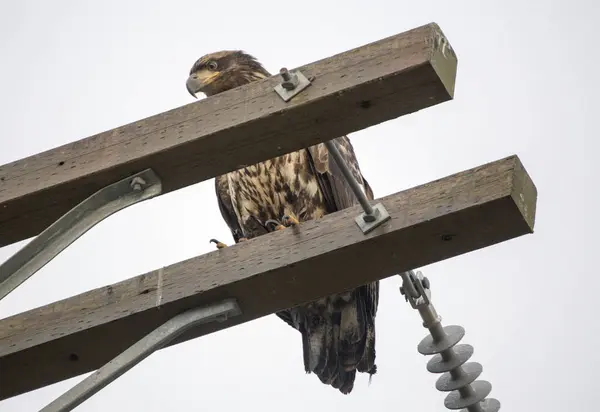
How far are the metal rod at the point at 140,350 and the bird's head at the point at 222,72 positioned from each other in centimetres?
426

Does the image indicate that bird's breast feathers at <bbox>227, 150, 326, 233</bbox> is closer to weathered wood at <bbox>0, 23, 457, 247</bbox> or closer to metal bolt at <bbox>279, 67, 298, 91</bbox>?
weathered wood at <bbox>0, 23, 457, 247</bbox>

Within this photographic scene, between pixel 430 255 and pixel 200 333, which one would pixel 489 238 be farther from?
pixel 200 333

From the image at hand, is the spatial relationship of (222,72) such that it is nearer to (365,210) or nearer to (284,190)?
(284,190)

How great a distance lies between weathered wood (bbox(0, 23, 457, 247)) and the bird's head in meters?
4.10

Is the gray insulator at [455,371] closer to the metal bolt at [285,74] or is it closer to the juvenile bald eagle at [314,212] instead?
the metal bolt at [285,74]

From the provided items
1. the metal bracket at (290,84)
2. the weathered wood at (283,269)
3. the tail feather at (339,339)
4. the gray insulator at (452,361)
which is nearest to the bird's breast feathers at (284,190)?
the tail feather at (339,339)

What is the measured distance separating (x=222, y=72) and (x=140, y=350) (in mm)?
4653

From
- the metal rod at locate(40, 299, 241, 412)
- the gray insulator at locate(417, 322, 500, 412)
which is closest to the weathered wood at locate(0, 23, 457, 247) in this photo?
the metal rod at locate(40, 299, 241, 412)

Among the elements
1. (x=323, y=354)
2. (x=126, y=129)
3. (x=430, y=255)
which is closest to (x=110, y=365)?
(x=126, y=129)

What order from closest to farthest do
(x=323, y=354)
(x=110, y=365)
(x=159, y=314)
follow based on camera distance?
(x=110, y=365)
(x=159, y=314)
(x=323, y=354)

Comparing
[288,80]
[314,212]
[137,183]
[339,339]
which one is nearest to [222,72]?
[314,212]

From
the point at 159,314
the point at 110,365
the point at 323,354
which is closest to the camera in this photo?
the point at 110,365

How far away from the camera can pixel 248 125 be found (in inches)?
175

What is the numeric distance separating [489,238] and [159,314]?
1.15 m
